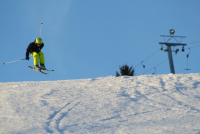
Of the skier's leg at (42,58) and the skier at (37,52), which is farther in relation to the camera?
the skier's leg at (42,58)

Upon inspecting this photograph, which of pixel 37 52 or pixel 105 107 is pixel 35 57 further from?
pixel 105 107

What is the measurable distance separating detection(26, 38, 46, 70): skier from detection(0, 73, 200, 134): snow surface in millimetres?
1447

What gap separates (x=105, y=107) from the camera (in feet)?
18.5

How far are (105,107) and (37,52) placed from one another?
4.89 m

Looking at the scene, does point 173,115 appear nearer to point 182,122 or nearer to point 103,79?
point 182,122

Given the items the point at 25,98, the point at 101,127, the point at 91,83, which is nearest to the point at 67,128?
the point at 101,127

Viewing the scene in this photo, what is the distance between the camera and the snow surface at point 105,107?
14.5ft

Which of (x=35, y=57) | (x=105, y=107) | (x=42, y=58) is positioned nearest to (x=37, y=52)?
(x=35, y=57)

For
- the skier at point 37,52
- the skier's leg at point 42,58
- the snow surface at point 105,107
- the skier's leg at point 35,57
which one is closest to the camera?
the snow surface at point 105,107

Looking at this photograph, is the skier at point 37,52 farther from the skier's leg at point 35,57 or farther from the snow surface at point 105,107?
the snow surface at point 105,107

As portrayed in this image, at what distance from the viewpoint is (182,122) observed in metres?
4.58

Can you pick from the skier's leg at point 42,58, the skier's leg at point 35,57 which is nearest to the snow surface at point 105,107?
the skier's leg at point 35,57

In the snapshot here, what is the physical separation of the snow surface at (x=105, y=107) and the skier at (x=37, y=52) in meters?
1.45

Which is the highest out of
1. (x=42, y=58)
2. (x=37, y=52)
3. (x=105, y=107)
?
(x=37, y=52)
